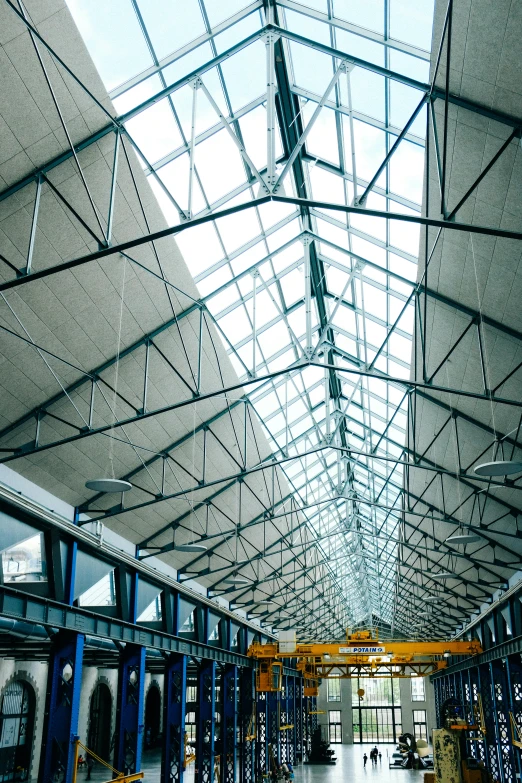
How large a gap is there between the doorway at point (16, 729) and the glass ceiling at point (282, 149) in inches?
916

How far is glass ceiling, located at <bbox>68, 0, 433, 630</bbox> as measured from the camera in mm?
16516

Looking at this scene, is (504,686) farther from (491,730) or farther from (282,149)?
(282,149)

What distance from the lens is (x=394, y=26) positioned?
16.4 m

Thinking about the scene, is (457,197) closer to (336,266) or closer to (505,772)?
(336,266)

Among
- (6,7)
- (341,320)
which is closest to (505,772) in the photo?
(341,320)

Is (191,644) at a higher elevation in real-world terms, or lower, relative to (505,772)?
higher

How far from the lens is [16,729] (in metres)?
38.9

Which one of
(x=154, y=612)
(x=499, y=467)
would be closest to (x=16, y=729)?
(x=154, y=612)

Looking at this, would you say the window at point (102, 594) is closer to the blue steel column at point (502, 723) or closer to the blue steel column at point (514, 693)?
the blue steel column at point (514, 693)

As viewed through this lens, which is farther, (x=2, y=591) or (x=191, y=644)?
(x=191, y=644)

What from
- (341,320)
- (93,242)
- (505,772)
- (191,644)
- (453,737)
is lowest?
(505,772)

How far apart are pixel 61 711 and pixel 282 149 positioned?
67.0 feet

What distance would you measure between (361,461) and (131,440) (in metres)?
20.4

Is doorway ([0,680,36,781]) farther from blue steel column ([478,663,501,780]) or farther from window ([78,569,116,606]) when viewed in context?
blue steel column ([478,663,501,780])
